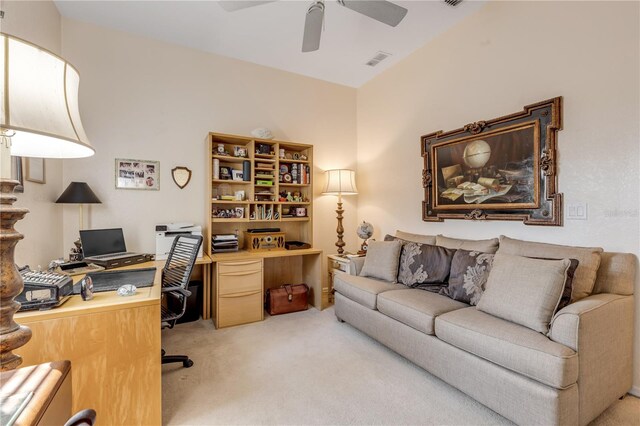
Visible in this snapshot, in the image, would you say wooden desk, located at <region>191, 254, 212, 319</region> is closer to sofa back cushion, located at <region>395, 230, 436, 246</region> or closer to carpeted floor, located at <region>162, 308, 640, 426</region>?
carpeted floor, located at <region>162, 308, 640, 426</region>

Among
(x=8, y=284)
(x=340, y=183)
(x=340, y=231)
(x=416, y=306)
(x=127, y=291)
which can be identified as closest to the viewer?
(x=8, y=284)

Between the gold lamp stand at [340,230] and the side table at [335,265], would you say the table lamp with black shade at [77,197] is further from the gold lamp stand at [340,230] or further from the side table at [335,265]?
the gold lamp stand at [340,230]

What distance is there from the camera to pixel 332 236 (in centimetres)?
418

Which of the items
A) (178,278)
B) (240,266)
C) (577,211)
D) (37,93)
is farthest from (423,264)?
(37,93)

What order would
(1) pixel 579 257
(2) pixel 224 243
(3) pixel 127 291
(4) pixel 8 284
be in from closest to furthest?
1. (4) pixel 8 284
2. (3) pixel 127 291
3. (1) pixel 579 257
4. (2) pixel 224 243

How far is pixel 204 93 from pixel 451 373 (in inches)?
143

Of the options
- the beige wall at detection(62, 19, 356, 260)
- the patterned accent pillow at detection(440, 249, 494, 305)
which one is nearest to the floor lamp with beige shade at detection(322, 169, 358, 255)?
the beige wall at detection(62, 19, 356, 260)

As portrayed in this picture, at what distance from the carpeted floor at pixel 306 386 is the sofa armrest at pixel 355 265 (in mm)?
639

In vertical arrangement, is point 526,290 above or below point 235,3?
below

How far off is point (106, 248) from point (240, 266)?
48.2 inches

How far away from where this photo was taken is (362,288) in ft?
8.91

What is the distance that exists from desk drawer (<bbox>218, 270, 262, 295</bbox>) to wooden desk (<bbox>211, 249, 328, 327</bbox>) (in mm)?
10

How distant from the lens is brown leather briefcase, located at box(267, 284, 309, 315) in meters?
3.37

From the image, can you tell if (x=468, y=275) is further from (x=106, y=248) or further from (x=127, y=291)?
(x=106, y=248)
